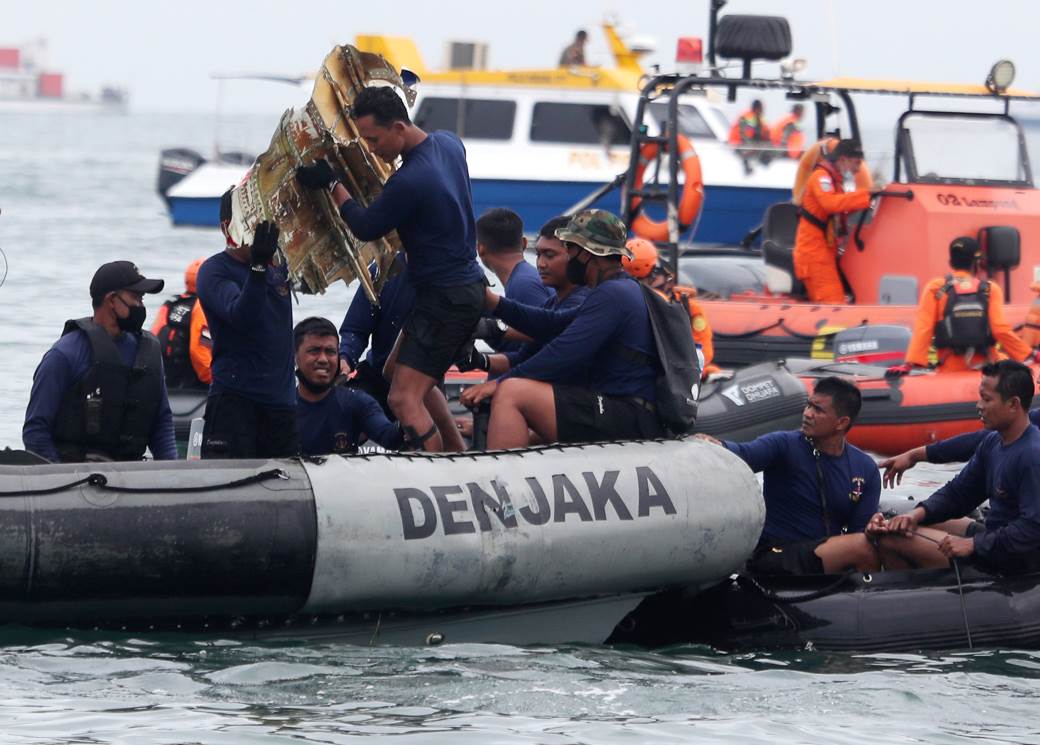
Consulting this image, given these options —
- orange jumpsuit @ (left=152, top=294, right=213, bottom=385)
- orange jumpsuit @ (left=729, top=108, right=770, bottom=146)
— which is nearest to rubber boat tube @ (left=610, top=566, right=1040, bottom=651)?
orange jumpsuit @ (left=152, top=294, right=213, bottom=385)

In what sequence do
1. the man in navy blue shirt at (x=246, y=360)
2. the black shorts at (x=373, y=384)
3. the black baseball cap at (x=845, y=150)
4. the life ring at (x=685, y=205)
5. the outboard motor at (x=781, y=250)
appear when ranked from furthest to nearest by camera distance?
the outboard motor at (x=781, y=250) < the life ring at (x=685, y=205) < the black baseball cap at (x=845, y=150) < the black shorts at (x=373, y=384) < the man in navy blue shirt at (x=246, y=360)

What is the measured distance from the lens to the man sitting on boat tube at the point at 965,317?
38.4ft

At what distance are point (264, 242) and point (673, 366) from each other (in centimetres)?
161

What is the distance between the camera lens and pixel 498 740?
5.93 m

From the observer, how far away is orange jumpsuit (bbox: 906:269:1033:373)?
1172cm

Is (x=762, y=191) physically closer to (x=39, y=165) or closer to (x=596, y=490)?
(x=596, y=490)

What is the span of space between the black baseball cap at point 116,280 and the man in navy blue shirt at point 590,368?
4.28ft

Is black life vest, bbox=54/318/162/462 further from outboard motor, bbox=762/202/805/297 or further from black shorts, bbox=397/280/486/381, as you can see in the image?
outboard motor, bbox=762/202/805/297

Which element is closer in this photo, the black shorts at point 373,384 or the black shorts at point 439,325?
the black shorts at point 439,325

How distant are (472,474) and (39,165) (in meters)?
51.6

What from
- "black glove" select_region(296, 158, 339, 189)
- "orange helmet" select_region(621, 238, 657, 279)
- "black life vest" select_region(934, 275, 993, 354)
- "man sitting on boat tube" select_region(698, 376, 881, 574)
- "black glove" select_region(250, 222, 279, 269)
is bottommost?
"man sitting on boat tube" select_region(698, 376, 881, 574)

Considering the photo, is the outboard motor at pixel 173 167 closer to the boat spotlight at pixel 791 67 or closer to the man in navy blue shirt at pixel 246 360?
the boat spotlight at pixel 791 67

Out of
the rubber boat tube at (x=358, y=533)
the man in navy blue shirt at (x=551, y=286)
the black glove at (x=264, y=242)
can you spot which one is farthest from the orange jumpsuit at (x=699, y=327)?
the black glove at (x=264, y=242)

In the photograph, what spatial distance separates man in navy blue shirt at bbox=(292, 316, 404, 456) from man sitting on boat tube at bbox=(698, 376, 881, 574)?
1.37 m
